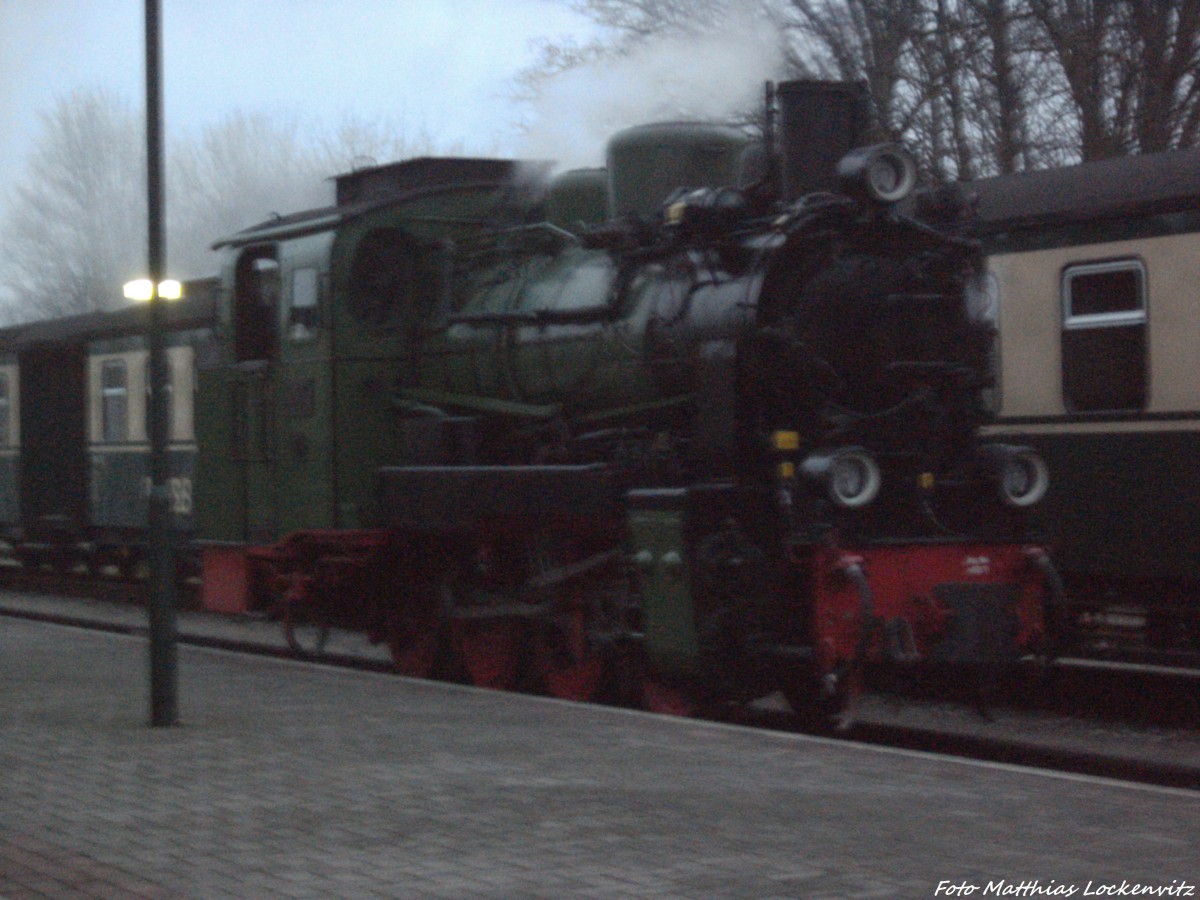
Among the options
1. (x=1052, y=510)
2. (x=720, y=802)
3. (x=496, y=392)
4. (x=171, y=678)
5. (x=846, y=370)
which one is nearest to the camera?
(x=720, y=802)

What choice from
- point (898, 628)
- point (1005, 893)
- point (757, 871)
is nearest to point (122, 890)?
point (757, 871)

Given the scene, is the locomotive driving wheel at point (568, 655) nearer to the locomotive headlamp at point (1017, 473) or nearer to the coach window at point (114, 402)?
the locomotive headlamp at point (1017, 473)

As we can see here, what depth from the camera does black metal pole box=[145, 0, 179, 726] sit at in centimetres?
972

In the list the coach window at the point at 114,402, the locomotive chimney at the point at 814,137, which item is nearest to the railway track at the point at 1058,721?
the locomotive chimney at the point at 814,137

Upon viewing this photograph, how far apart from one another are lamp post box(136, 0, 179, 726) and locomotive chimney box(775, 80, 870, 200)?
3.49m

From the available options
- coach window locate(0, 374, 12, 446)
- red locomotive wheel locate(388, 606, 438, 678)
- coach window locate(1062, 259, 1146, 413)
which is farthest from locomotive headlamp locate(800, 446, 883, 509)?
coach window locate(0, 374, 12, 446)

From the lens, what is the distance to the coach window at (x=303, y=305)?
12.9 meters

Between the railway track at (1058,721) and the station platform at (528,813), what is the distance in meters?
1.64

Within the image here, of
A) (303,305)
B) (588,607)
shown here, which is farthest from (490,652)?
(303,305)

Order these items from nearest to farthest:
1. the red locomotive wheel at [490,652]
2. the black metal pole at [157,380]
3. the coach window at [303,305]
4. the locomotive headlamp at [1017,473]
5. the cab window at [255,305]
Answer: the black metal pole at [157,380] < the locomotive headlamp at [1017,473] < the red locomotive wheel at [490,652] < the coach window at [303,305] < the cab window at [255,305]

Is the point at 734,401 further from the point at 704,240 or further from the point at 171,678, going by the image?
the point at 171,678

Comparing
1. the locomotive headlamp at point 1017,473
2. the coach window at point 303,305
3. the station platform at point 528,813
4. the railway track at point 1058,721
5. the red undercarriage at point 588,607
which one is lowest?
the railway track at point 1058,721

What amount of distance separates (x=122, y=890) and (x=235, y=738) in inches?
126

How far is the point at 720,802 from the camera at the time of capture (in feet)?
23.2
